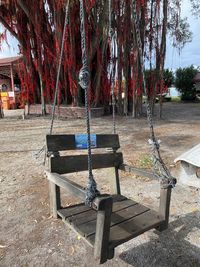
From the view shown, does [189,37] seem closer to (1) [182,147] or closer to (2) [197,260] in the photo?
(1) [182,147]

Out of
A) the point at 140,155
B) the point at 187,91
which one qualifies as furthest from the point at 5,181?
the point at 187,91

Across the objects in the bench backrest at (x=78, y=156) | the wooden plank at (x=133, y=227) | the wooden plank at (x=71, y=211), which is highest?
the bench backrest at (x=78, y=156)

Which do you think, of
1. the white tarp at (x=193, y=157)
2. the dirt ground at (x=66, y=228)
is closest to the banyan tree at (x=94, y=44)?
the dirt ground at (x=66, y=228)

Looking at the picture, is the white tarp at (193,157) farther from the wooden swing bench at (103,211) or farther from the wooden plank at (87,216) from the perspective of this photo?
the wooden plank at (87,216)

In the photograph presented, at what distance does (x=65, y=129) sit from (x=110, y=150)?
5058 millimetres

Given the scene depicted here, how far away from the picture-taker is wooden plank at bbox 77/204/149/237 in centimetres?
187

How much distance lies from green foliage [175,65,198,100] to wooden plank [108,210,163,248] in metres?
17.4

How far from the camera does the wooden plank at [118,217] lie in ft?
6.12

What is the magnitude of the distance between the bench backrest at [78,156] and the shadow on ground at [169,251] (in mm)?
735

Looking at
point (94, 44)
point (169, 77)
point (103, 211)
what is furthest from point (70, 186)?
point (169, 77)

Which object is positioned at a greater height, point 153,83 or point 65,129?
point 153,83

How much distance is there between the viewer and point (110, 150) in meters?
2.60

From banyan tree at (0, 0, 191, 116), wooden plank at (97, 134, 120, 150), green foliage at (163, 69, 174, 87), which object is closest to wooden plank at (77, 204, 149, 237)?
wooden plank at (97, 134, 120, 150)

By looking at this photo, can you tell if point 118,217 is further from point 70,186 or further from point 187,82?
point 187,82
